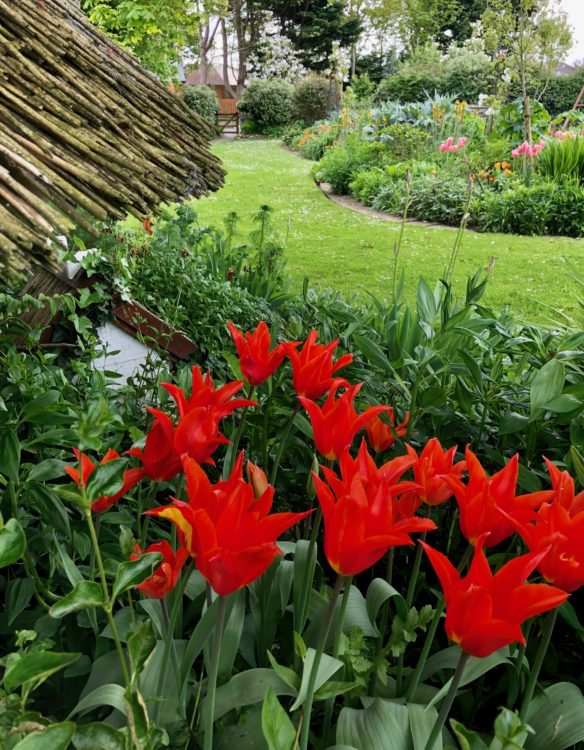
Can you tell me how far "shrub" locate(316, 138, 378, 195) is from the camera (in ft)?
35.0

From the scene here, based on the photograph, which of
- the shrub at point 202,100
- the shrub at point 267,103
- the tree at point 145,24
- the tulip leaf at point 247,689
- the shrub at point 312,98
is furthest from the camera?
the shrub at point 312,98

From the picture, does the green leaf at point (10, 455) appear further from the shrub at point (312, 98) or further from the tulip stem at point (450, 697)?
the shrub at point (312, 98)

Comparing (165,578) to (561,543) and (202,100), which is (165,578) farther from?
(202,100)

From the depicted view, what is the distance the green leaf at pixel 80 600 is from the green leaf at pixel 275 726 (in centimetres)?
21

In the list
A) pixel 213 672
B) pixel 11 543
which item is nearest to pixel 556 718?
pixel 213 672

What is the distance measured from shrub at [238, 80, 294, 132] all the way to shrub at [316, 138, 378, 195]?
40.0 ft

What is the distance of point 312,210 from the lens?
924 centimetres

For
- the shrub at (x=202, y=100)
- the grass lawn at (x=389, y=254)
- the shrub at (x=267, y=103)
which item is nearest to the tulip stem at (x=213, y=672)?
the grass lawn at (x=389, y=254)

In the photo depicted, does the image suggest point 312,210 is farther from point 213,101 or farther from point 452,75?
point 452,75

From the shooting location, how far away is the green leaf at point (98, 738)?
0.64 metres

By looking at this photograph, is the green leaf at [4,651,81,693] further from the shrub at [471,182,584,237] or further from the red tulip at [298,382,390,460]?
the shrub at [471,182,584,237]

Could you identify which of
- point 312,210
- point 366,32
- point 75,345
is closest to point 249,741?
point 75,345

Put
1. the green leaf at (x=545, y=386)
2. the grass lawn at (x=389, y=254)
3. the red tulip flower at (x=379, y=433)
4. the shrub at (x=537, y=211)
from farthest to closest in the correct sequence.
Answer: the shrub at (x=537, y=211), the grass lawn at (x=389, y=254), the green leaf at (x=545, y=386), the red tulip flower at (x=379, y=433)

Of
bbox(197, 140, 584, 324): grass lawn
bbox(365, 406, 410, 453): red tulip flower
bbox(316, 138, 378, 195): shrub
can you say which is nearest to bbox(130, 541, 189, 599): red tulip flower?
bbox(365, 406, 410, 453): red tulip flower
